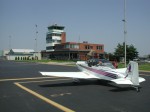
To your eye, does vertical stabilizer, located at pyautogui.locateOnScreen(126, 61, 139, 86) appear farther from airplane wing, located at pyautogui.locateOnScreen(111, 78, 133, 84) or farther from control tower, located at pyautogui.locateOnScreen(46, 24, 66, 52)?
control tower, located at pyautogui.locateOnScreen(46, 24, 66, 52)

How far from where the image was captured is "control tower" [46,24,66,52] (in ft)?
360

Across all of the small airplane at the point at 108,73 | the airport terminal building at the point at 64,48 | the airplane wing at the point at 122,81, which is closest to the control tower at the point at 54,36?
the airport terminal building at the point at 64,48

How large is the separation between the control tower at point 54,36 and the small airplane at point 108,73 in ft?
299

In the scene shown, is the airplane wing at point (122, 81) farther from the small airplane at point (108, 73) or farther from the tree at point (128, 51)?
the tree at point (128, 51)

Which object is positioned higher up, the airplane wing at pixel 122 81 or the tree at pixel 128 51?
the tree at pixel 128 51

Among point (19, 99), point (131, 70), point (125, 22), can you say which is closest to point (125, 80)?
point (131, 70)

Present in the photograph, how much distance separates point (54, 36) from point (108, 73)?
317ft

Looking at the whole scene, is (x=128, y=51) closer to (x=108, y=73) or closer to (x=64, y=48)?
(x=64, y=48)

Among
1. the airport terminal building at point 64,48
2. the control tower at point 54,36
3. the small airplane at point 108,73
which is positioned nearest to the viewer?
the small airplane at point 108,73

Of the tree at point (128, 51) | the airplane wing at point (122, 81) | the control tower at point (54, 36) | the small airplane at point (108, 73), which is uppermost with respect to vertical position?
the control tower at point (54, 36)

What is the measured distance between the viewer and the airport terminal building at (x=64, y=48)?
298ft

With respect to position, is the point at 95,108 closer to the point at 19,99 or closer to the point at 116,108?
the point at 116,108

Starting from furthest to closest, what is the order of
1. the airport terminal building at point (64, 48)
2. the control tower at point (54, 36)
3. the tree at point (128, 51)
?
the control tower at point (54, 36) → the airport terminal building at point (64, 48) → the tree at point (128, 51)

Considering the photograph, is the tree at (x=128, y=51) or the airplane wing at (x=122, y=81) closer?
the airplane wing at (x=122, y=81)
